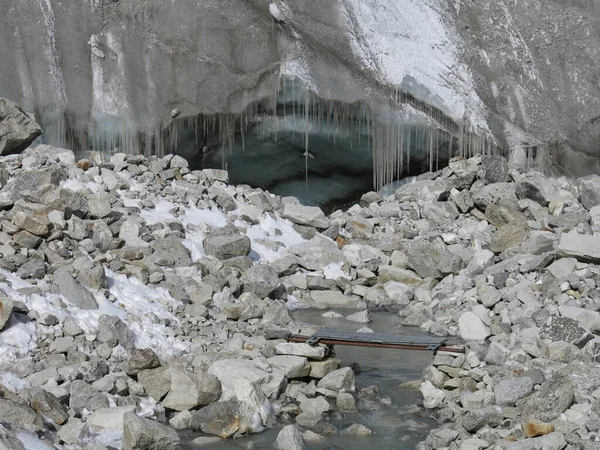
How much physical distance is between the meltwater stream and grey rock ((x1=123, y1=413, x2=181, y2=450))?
10.5 inches

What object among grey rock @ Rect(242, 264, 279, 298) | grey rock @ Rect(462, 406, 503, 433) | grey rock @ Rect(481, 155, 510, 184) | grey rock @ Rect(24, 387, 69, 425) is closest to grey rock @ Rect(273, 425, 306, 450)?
→ grey rock @ Rect(462, 406, 503, 433)

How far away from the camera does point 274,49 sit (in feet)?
52.6

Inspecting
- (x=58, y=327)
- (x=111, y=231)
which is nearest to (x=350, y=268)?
(x=111, y=231)

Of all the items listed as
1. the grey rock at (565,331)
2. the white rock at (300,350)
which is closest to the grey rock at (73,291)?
the white rock at (300,350)

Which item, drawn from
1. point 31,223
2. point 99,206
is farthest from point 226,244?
point 31,223

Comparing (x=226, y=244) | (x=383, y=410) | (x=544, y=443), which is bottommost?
(x=383, y=410)

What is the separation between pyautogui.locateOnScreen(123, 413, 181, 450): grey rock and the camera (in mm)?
6773

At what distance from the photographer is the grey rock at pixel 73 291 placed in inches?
357

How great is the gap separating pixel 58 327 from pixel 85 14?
Result: 8478 millimetres

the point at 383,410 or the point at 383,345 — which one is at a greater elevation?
the point at 383,345

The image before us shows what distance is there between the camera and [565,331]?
9.00 metres

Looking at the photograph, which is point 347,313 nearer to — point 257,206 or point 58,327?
point 257,206

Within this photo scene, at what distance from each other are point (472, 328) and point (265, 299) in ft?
8.75

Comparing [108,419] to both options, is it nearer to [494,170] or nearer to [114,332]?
[114,332]
